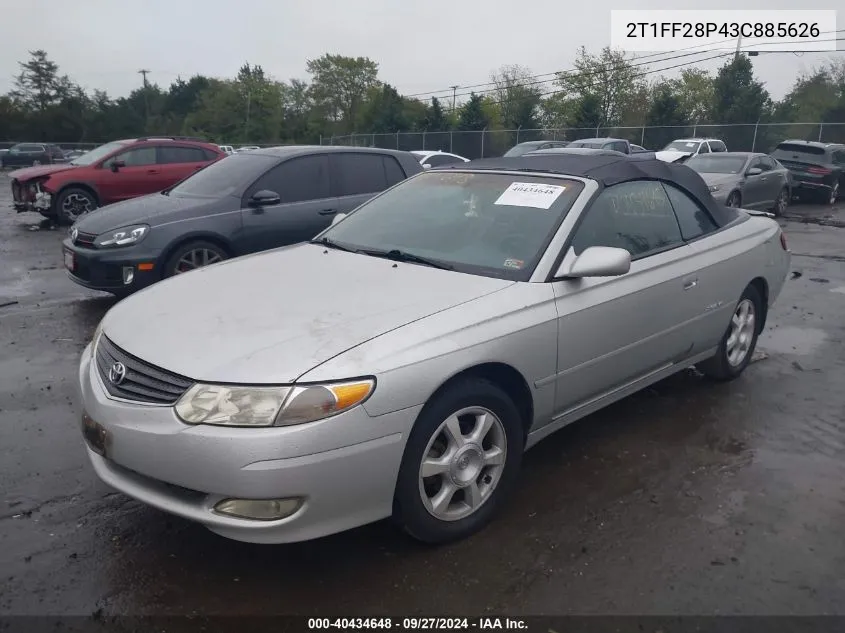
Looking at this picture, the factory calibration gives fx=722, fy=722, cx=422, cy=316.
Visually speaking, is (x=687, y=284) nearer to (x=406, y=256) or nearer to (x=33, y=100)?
(x=406, y=256)

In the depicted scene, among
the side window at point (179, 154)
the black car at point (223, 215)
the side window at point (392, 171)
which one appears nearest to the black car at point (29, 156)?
the side window at point (179, 154)

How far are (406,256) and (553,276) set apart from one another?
2.57 ft

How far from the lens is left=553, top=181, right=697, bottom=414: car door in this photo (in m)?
3.56

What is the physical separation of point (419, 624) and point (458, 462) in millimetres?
680

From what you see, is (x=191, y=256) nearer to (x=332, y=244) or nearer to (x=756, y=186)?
(x=332, y=244)

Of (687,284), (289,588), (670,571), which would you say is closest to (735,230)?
(687,284)

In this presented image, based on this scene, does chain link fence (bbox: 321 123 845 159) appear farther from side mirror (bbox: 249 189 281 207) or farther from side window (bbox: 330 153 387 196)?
side mirror (bbox: 249 189 281 207)

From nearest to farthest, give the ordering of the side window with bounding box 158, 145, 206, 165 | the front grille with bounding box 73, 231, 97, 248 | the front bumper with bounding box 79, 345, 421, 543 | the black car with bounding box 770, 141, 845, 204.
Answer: the front bumper with bounding box 79, 345, 421, 543, the front grille with bounding box 73, 231, 97, 248, the side window with bounding box 158, 145, 206, 165, the black car with bounding box 770, 141, 845, 204

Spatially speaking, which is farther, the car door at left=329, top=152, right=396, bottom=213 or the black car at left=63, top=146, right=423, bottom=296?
the car door at left=329, top=152, right=396, bottom=213

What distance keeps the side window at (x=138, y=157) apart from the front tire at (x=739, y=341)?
1162cm

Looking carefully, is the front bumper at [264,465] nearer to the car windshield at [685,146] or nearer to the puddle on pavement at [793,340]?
the puddle on pavement at [793,340]

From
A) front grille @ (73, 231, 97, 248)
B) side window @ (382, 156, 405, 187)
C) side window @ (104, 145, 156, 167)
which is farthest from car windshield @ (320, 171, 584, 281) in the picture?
side window @ (104, 145, 156, 167)

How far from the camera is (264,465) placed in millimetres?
2531

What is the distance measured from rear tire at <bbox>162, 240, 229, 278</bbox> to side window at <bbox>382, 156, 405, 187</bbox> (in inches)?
82.1
